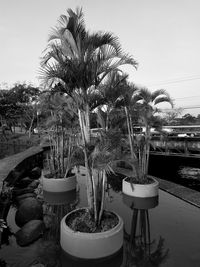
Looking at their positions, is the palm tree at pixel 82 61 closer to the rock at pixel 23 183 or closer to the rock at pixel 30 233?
the rock at pixel 30 233

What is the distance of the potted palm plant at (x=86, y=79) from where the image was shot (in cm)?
239

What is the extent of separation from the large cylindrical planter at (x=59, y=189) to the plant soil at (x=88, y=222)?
1700mm

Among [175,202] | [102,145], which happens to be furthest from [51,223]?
[175,202]

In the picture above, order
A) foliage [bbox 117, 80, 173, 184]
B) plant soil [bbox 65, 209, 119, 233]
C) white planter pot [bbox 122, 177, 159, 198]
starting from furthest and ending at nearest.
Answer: foliage [bbox 117, 80, 173, 184] < white planter pot [bbox 122, 177, 159, 198] < plant soil [bbox 65, 209, 119, 233]

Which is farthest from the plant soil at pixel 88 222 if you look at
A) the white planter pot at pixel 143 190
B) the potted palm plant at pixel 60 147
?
the potted palm plant at pixel 60 147

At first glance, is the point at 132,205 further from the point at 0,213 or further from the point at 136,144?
the point at 0,213

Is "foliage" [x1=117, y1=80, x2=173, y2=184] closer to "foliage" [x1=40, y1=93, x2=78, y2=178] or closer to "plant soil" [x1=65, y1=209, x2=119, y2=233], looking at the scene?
"foliage" [x1=40, y1=93, x2=78, y2=178]

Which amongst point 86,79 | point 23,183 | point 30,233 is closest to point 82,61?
point 86,79

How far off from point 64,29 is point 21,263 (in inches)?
113

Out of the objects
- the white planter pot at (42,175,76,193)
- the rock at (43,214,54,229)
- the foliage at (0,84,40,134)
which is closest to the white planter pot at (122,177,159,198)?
the white planter pot at (42,175,76,193)

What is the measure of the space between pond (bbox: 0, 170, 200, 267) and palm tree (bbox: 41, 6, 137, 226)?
1.95 ft

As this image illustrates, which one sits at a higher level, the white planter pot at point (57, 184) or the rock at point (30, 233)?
the white planter pot at point (57, 184)

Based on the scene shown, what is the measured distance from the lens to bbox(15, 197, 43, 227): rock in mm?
3268

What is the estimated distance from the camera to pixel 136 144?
4.86 metres
